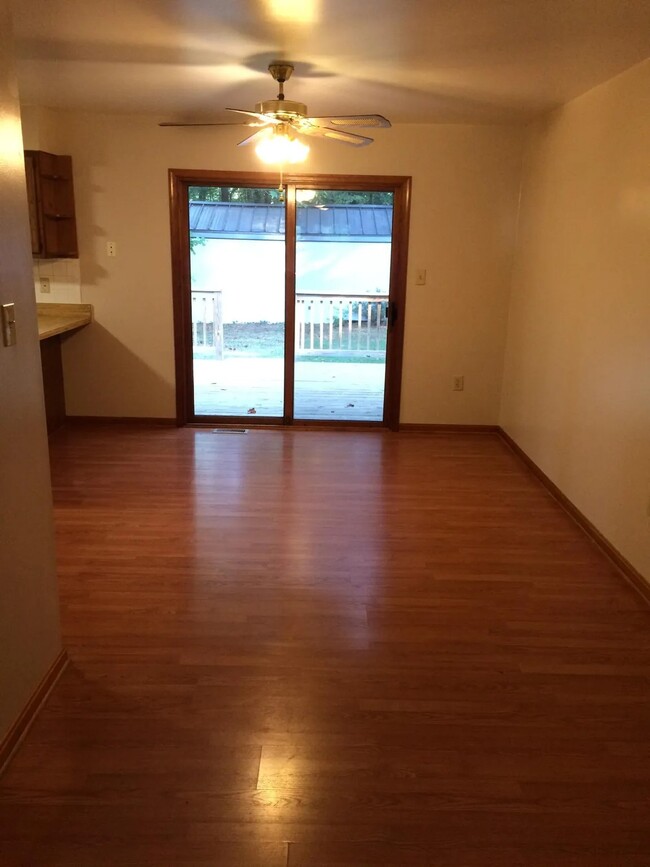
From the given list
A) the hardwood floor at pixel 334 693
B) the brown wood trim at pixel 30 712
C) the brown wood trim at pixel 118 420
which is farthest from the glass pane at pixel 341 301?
the brown wood trim at pixel 30 712

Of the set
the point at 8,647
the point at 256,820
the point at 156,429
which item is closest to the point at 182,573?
the point at 8,647

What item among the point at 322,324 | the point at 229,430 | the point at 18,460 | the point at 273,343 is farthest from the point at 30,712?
the point at 322,324

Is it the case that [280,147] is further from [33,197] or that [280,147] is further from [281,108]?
[33,197]

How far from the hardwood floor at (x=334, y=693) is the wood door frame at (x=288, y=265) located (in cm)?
169

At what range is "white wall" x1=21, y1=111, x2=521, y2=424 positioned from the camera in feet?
16.0

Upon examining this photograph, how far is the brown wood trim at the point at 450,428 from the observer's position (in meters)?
5.44

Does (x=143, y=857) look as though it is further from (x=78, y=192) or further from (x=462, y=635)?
(x=78, y=192)

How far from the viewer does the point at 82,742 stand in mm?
1914

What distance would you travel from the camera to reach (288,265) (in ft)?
17.0

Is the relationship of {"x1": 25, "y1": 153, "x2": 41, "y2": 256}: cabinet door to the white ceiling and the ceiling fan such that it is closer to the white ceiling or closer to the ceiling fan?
the white ceiling

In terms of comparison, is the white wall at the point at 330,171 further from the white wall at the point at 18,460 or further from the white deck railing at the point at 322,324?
the white wall at the point at 18,460

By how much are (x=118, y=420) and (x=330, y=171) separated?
265 centimetres

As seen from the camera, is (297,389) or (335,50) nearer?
(335,50)

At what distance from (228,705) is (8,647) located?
70 centimetres
